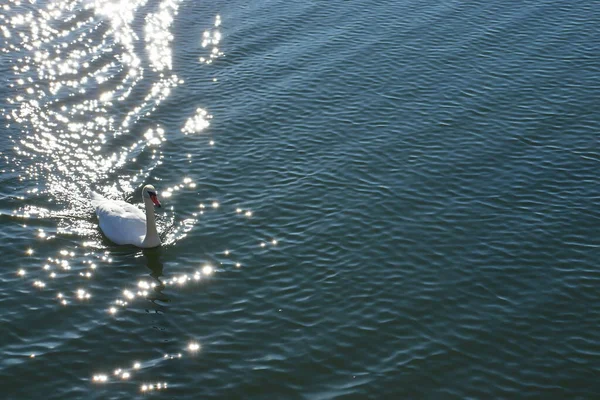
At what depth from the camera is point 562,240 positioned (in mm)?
34344

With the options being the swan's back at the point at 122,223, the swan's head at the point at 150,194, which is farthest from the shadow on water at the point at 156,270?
the swan's head at the point at 150,194

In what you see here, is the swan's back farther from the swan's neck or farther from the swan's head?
the swan's head

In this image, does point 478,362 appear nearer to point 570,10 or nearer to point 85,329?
point 85,329

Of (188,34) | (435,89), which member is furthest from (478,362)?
(188,34)

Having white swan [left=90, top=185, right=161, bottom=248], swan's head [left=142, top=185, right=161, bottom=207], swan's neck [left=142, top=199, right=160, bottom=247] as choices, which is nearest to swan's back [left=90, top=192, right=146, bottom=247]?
white swan [left=90, top=185, right=161, bottom=248]

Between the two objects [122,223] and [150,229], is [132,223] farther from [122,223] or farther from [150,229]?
[150,229]

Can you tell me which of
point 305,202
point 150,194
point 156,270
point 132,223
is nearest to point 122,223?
point 132,223

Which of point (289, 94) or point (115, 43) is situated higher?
point (115, 43)

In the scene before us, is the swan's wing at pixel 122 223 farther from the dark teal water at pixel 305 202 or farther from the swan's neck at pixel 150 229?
the dark teal water at pixel 305 202

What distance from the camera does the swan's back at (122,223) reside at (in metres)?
34.0

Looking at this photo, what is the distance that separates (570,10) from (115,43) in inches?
1464

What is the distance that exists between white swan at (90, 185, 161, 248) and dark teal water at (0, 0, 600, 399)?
69 cm

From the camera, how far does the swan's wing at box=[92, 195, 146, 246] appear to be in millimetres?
33969

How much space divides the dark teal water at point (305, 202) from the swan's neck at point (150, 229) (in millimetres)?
551
